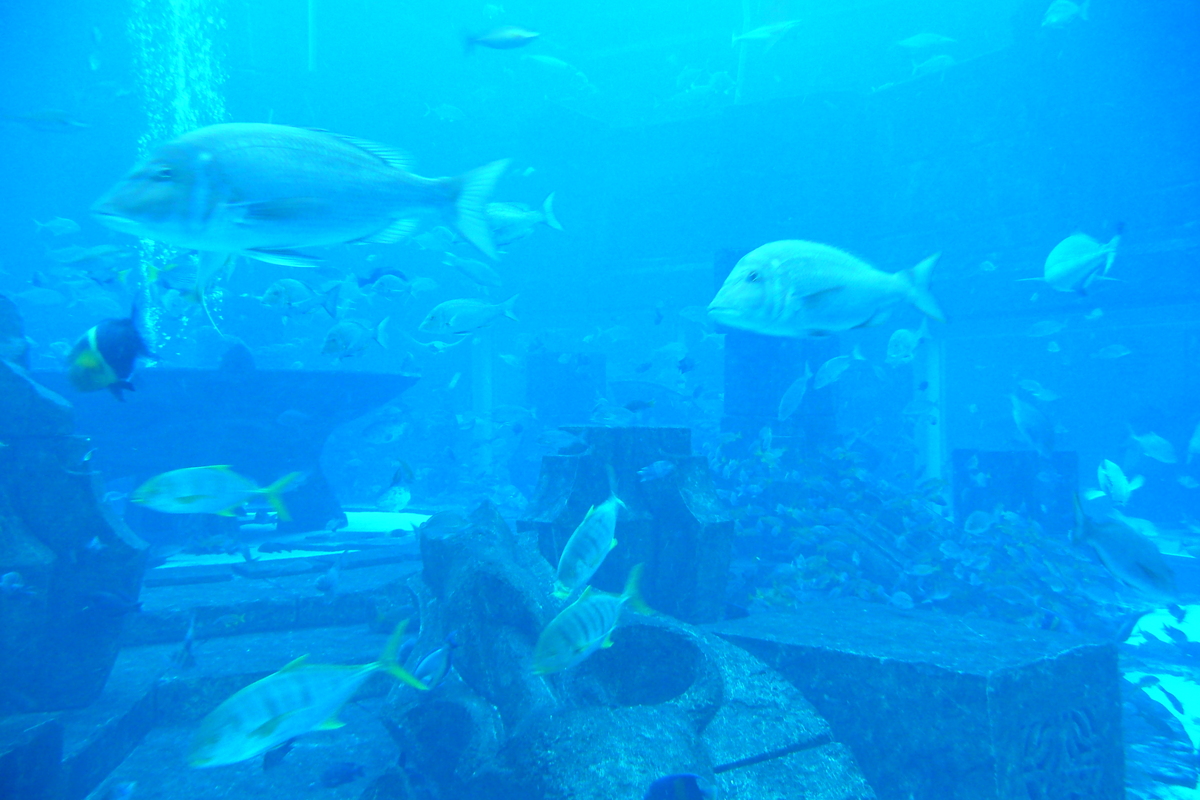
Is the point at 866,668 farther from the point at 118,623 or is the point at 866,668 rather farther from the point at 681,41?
the point at 681,41

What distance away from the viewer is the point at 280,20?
26.0m

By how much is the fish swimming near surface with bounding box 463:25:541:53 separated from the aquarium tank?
0.20ft

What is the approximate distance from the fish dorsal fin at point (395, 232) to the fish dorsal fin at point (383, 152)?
176 millimetres

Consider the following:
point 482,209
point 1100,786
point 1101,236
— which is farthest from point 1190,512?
point 482,209

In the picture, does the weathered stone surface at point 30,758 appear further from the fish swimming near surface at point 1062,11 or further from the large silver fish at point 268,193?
the fish swimming near surface at point 1062,11

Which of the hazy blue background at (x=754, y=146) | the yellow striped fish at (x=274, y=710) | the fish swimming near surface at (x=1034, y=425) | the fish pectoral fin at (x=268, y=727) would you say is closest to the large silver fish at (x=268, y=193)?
the yellow striped fish at (x=274, y=710)

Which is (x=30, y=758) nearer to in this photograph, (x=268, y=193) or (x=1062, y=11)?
(x=268, y=193)

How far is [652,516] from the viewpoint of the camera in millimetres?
6477

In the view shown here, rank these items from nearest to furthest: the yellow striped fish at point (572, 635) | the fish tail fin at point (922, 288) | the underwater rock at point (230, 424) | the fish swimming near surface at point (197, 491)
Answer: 1. the fish tail fin at point (922, 288)
2. the yellow striped fish at point (572, 635)
3. the fish swimming near surface at point (197, 491)
4. the underwater rock at point (230, 424)

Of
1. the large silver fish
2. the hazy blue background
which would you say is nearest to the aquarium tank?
the large silver fish

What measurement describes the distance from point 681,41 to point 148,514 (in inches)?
1027

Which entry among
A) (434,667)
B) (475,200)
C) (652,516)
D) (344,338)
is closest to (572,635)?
(434,667)

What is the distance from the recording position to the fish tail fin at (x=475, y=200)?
2.13m

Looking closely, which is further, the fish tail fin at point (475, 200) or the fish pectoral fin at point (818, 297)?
the fish pectoral fin at point (818, 297)
